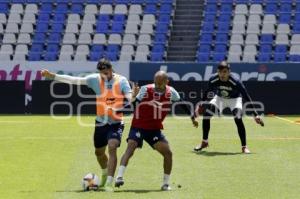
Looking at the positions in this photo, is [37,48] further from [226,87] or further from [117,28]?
[226,87]

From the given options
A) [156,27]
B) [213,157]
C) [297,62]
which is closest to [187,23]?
[156,27]

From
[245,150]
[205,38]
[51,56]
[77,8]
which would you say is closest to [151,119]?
[245,150]

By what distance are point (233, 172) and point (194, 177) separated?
0.99 meters

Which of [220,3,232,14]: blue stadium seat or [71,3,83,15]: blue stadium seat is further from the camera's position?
[71,3,83,15]: blue stadium seat

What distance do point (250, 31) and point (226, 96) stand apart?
2230 centimetres

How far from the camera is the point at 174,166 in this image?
15875mm

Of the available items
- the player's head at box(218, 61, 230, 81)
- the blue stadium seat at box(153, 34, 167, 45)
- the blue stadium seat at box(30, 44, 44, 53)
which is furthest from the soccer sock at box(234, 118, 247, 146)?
the blue stadium seat at box(30, 44, 44, 53)

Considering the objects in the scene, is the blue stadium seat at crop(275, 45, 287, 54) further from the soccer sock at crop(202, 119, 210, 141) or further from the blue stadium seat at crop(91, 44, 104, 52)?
the soccer sock at crop(202, 119, 210, 141)

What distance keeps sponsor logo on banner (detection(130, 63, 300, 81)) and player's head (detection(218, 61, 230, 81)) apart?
58.0 feet

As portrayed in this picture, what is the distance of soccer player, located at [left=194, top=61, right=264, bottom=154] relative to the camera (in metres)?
18.6

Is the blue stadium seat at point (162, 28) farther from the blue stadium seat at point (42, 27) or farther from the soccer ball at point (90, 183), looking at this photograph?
the soccer ball at point (90, 183)

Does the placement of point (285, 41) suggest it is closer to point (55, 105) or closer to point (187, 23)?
point (187, 23)

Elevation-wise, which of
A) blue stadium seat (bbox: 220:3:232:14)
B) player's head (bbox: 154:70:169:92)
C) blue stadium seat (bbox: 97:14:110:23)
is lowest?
player's head (bbox: 154:70:169:92)

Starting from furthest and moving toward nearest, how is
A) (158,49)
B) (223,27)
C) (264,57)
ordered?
(223,27) → (158,49) → (264,57)
